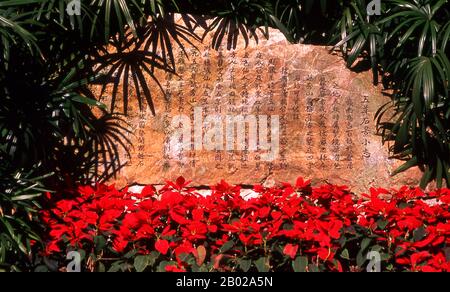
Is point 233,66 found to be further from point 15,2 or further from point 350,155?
point 15,2

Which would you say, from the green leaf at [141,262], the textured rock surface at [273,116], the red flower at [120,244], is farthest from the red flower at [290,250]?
the textured rock surface at [273,116]

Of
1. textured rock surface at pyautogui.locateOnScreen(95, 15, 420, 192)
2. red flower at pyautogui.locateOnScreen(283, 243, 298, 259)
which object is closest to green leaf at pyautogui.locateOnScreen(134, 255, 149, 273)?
red flower at pyautogui.locateOnScreen(283, 243, 298, 259)

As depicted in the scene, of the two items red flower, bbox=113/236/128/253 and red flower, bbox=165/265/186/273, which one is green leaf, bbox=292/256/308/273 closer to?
red flower, bbox=165/265/186/273

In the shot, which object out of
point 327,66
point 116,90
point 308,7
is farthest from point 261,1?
point 116,90

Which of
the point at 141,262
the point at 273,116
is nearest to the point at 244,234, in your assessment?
the point at 141,262

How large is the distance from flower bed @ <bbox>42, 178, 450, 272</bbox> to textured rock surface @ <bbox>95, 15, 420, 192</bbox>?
532mm

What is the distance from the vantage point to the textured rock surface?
4535mm

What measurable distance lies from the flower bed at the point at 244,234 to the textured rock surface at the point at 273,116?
532 mm

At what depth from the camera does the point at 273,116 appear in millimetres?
4594

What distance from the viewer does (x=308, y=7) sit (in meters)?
4.73

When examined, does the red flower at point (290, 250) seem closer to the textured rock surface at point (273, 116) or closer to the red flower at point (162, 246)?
the red flower at point (162, 246)

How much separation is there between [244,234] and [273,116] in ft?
4.00

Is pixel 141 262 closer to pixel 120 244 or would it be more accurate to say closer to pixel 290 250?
pixel 120 244

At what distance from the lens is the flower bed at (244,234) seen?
11.3 feet
